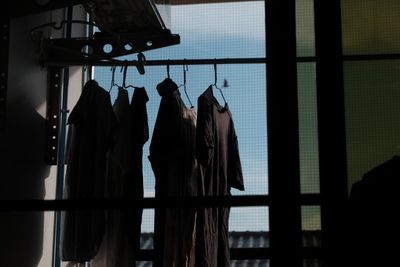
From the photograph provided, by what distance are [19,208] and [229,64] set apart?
1.80 m

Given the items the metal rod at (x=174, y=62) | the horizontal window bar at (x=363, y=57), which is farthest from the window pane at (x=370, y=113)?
the metal rod at (x=174, y=62)

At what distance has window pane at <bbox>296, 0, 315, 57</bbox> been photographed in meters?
1.26

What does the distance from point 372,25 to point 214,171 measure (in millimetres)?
1419

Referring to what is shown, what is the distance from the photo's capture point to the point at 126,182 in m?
2.50

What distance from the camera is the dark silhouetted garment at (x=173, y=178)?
8.14 ft

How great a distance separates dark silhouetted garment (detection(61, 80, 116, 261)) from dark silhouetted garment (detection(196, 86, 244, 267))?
1.29ft

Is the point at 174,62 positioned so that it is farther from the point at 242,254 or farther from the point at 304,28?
the point at 304,28

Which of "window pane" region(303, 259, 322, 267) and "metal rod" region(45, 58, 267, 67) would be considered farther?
"metal rod" region(45, 58, 267, 67)

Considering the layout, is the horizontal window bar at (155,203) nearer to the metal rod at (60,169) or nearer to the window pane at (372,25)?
the window pane at (372,25)

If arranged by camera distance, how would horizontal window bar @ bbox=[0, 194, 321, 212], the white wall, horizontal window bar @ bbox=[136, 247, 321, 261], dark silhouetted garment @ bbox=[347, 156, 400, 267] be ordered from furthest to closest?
1. horizontal window bar @ bbox=[136, 247, 321, 261]
2. the white wall
3. horizontal window bar @ bbox=[0, 194, 321, 212]
4. dark silhouetted garment @ bbox=[347, 156, 400, 267]

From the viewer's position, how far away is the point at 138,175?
2508 mm

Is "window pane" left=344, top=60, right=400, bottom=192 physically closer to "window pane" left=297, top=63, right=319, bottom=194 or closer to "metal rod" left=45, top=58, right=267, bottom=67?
"window pane" left=297, top=63, right=319, bottom=194

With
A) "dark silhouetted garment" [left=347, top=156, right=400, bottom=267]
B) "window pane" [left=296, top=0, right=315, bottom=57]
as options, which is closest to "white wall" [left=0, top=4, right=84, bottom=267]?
"window pane" [left=296, top=0, right=315, bottom=57]

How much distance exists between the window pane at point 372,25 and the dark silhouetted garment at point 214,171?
4.18 ft
